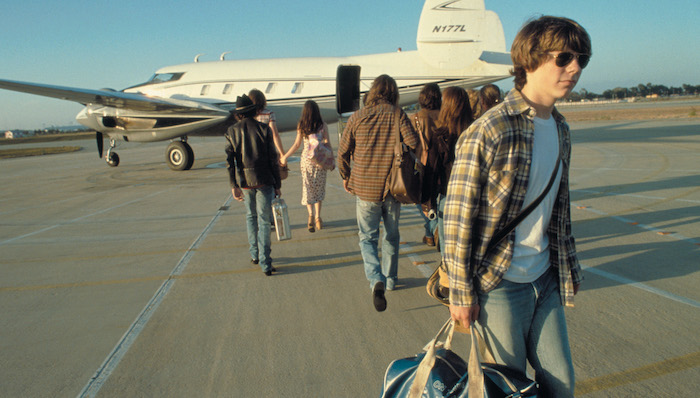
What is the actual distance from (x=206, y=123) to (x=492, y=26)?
438 inches

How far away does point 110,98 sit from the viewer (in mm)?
13961

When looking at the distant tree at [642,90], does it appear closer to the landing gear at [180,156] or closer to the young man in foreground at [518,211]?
the landing gear at [180,156]

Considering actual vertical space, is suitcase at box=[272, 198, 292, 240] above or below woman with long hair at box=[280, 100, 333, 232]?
below

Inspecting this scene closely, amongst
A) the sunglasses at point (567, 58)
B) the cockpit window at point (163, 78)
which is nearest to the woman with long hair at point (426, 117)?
the sunglasses at point (567, 58)

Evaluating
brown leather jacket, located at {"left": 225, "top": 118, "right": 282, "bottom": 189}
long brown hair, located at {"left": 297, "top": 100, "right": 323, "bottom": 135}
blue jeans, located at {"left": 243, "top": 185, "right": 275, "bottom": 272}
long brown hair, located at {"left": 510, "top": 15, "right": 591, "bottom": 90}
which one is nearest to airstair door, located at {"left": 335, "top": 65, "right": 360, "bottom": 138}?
long brown hair, located at {"left": 297, "top": 100, "right": 323, "bottom": 135}

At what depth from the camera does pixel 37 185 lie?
13.5 m

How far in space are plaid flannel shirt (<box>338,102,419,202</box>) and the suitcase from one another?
178 cm

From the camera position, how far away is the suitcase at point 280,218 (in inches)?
220

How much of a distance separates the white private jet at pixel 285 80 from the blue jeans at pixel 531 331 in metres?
14.2

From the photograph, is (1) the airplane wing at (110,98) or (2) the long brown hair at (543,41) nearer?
(2) the long brown hair at (543,41)

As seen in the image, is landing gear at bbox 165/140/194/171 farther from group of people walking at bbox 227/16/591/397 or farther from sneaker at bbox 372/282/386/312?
group of people walking at bbox 227/16/591/397

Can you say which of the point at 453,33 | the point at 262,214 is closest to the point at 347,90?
the point at 262,214

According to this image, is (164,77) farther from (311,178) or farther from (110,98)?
(311,178)

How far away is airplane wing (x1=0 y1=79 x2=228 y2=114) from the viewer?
1283 centimetres
